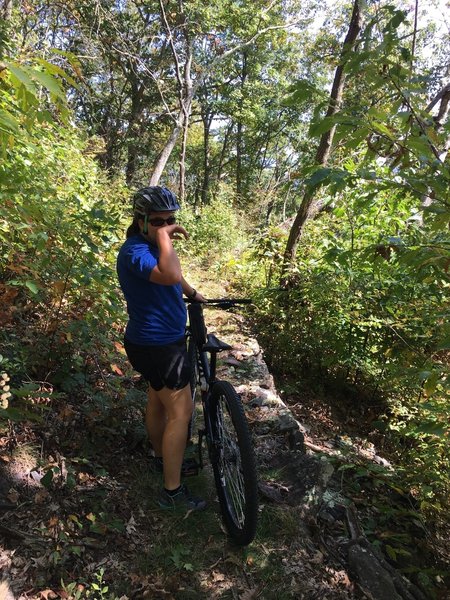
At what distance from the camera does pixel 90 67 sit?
17.2 meters

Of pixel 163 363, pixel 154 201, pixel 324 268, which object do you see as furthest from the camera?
pixel 324 268

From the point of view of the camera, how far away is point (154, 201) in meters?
2.60

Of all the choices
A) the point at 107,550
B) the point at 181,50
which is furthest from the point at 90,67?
the point at 107,550

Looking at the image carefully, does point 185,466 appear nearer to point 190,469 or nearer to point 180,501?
point 190,469

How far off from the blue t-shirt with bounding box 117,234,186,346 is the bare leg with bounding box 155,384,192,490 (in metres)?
0.38

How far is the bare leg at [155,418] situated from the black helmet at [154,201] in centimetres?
126

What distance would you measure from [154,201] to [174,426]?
1.48m

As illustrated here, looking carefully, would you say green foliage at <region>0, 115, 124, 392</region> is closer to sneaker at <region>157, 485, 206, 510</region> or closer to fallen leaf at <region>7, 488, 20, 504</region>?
fallen leaf at <region>7, 488, 20, 504</region>

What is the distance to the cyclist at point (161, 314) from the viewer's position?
2.55 metres

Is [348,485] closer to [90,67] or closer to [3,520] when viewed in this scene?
[3,520]

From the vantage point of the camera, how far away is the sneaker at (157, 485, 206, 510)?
2.89 metres

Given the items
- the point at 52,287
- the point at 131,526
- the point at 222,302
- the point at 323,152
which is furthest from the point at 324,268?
the point at 131,526

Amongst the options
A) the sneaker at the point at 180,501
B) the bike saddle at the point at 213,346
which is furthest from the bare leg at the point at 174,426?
the bike saddle at the point at 213,346

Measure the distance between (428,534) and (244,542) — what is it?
5.75ft
